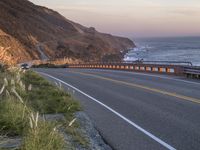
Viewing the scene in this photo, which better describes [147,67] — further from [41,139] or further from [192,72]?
[41,139]

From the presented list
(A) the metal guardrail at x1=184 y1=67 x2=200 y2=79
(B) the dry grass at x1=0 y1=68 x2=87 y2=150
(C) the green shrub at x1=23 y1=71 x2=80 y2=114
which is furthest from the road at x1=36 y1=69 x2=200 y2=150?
(A) the metal guardrail at x1=184 y1=67 x2=200 y2=79

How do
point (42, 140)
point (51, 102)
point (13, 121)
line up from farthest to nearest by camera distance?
1. point (51, 102)
2. point (13, 121)
3. point (42, 140)

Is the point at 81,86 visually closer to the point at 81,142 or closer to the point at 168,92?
the point at 168,92

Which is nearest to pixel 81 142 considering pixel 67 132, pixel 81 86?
pixel 67 132

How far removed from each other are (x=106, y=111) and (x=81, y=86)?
937 cm

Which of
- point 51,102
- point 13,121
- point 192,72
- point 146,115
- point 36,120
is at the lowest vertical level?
point 192,72

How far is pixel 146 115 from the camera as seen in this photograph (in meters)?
14.1

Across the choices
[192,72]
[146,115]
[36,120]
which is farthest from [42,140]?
[192,72]

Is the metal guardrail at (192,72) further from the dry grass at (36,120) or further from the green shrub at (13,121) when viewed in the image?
the green shrub at (13,121)

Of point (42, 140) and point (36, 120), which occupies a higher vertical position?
point (36, 120)

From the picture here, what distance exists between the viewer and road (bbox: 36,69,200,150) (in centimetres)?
1054

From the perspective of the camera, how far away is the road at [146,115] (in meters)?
10.5

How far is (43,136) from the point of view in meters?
8.00

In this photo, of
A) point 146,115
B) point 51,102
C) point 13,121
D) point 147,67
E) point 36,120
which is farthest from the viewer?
point 147,67
